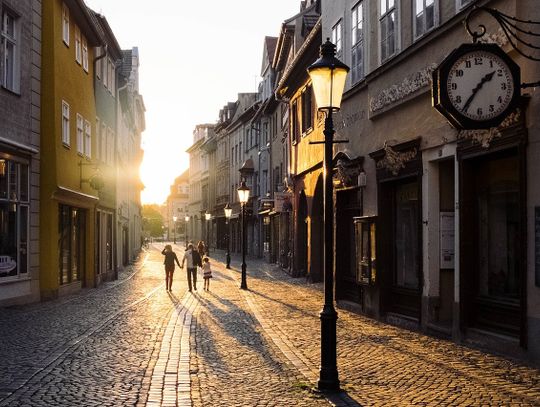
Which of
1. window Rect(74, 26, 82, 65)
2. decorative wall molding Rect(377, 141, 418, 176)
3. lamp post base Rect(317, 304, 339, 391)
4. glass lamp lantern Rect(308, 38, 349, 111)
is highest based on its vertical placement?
window Rect(74, 26, 82, 65)

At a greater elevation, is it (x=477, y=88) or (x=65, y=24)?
(x=65, y=24)

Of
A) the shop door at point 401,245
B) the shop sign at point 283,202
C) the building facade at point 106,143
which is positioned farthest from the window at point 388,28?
the shop sign at point 283,202

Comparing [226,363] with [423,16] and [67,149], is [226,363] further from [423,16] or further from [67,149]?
[67,149]

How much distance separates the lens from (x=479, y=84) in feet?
31.1

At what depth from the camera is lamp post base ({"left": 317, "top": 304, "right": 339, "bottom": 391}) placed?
29.3 feet

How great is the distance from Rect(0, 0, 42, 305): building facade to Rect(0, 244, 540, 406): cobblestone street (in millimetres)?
1405

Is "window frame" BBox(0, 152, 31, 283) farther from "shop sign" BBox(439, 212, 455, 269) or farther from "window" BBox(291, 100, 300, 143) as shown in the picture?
"window" BBox(291, 100, 300, 143)

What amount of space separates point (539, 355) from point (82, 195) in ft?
57.5

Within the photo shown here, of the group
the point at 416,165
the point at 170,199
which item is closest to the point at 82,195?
the point at 416,165

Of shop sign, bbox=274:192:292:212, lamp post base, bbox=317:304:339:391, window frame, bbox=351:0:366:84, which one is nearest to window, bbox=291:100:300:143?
shop sign, bbox=274:192:292:212

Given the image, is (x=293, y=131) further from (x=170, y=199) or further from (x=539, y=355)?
(x=170, y=199)

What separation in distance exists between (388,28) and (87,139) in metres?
14.0

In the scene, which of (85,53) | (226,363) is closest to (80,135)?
(85,53)

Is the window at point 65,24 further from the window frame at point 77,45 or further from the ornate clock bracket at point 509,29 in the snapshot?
the ornate clock bracket at point 509,29
